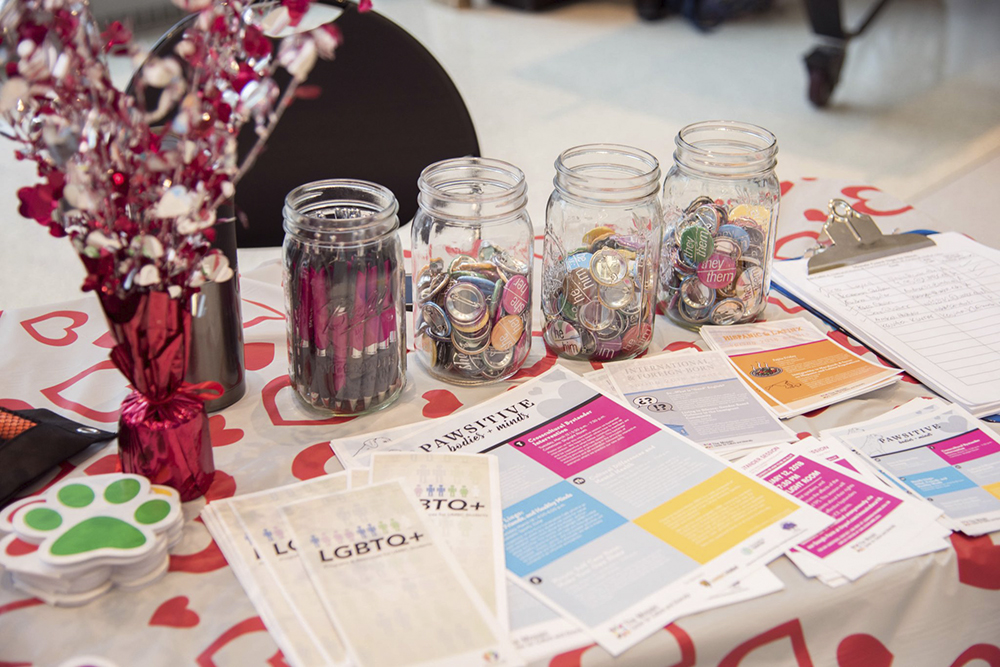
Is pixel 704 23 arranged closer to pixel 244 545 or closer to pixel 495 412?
pixel 495 412

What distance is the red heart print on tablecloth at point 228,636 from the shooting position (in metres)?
0.68

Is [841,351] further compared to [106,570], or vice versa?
[841,351]

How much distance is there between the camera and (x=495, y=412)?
0.97 m

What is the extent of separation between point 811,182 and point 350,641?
1135mm

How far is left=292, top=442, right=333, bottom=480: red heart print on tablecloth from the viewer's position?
876 millimetres

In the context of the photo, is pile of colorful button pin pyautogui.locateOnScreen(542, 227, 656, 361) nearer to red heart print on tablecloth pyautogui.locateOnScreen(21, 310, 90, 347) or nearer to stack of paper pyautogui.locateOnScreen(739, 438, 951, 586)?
stack of paper pyautogui.locateOnScreen(739, 438, 951, 586)

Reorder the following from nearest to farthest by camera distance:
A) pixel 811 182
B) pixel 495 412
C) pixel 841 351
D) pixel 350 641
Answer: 1. pixel 350 641
2. pixel 495 412
3. pixel 841 351
4. pixel 811 182

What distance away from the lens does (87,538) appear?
71 cm

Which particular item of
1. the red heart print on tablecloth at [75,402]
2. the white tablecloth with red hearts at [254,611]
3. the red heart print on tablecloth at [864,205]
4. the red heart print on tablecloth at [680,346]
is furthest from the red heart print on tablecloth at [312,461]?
the red heart print on tablecloth at [864,205]

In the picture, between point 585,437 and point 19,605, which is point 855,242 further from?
point 19,605

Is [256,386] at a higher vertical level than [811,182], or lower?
lower

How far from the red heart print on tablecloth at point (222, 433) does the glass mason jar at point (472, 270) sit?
231mm

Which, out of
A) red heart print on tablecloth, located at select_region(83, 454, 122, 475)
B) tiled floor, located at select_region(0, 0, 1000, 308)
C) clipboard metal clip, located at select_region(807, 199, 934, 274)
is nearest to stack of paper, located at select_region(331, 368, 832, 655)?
red heart print on tablecloth, located at select_region(83, 454, 122, 475)

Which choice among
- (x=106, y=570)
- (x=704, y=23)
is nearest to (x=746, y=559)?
(x=106, y=570)
